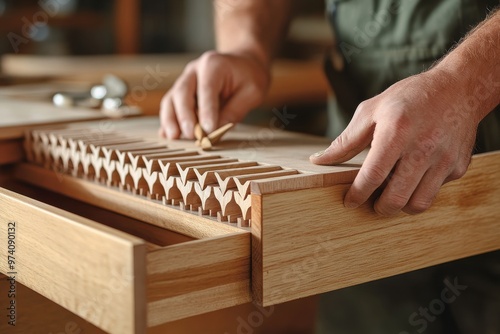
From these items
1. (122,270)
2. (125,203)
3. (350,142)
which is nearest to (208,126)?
(125,203)

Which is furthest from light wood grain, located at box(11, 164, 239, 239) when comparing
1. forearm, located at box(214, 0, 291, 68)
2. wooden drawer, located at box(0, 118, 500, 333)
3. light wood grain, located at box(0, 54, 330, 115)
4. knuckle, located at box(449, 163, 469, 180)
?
light wood grain, located at box(0, 54, 330, 115)

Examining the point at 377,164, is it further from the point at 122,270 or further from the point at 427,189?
the point at 122,270

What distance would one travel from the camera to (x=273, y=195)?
2.28 ft

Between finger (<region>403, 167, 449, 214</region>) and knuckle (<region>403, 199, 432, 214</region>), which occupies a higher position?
finger (<region>403, 167, 449, 214</region>)

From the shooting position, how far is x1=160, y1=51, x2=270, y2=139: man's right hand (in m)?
1.09

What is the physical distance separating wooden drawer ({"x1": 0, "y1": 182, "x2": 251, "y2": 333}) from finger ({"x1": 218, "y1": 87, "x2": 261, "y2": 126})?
1.39 feet

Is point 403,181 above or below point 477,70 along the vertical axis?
below

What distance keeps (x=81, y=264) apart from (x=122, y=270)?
7 cm

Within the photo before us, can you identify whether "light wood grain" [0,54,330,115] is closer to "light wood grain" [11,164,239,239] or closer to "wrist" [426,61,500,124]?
"light wood grain" [11,164,239,239]

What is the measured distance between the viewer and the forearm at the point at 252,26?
1317 mm

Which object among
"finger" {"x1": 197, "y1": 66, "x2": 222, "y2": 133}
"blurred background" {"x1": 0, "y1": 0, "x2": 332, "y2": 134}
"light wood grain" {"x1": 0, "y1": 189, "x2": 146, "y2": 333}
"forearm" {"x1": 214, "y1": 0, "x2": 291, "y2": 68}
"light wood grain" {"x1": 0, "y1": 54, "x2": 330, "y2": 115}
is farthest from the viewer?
"blurred background" {"x1": 0, "y1": 0, "x2": 332, "y2": 134}

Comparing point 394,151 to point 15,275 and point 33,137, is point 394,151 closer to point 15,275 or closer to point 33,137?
point 15,275

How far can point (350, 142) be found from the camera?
78 cm

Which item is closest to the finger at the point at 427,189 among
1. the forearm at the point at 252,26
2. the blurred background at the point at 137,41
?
the forearm at the point at 252,26
